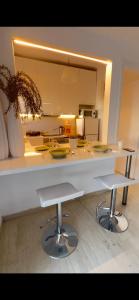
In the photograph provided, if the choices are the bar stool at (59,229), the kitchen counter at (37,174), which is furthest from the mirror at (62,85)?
the bar stool at (59,229)

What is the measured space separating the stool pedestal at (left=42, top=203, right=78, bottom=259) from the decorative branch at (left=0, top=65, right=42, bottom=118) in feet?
3.50

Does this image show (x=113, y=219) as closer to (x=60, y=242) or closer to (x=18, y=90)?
(x=60, y=242)

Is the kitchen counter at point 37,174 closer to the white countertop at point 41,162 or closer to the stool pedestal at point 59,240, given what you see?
the white countertop at point 41,162

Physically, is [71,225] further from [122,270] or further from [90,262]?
[122,270]

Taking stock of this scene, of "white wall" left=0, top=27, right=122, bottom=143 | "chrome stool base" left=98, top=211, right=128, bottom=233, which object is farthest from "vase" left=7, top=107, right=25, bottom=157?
"chrome stool base" left=98, top=211, right=128, bottom=233

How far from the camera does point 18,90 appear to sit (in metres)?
1.41

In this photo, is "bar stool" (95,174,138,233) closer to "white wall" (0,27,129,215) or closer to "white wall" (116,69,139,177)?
"white wall" (0,27,129,215)

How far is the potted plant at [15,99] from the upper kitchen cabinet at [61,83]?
1.91 meters

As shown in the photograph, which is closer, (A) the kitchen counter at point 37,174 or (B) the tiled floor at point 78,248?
(B) the tiled floor at point 78,248

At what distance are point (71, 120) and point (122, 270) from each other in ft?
10.7

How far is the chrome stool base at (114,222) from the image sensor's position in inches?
68.1

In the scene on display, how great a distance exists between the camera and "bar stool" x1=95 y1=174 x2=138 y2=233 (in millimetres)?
1557

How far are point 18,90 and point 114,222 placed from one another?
6.25 feet
